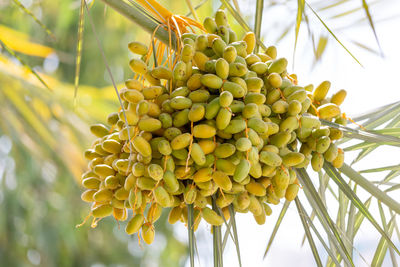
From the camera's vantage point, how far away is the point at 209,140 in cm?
52

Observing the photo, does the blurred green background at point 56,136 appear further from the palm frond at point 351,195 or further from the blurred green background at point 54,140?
the palm frond at point 351,195

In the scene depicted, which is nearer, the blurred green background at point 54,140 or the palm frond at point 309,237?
the palm frond at point 309,237

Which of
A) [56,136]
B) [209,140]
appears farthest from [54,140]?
[209,140]

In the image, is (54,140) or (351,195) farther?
(54,140)

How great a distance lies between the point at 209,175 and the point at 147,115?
10 cm

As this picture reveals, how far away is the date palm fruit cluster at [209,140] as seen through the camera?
1.66 feet

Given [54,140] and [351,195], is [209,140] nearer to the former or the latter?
[351,195]

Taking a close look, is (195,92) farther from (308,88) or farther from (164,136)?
(308,88)

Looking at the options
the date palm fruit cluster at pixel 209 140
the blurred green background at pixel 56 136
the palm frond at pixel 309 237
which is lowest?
the palm frond at pixel 309 237

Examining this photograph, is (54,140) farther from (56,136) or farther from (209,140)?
(209,140)

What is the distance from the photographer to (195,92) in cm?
53

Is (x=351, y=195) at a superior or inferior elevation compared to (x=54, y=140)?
inferior

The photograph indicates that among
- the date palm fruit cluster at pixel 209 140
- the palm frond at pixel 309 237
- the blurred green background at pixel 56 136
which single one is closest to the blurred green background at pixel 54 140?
the blurred green background at pixel 56 136

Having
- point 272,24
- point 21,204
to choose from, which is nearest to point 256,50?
point 272,24
